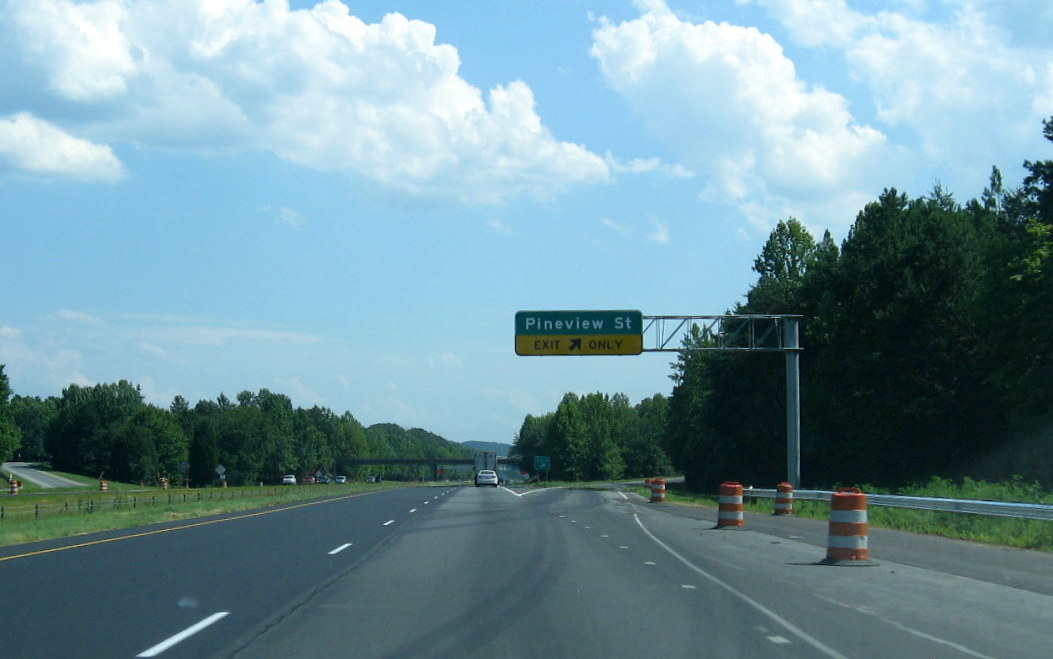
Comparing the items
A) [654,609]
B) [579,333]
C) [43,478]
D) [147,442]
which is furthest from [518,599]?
[147,442]

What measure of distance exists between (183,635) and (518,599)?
414 cm

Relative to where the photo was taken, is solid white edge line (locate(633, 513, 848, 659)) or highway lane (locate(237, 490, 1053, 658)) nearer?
solid white edge line (locate(633, 513, 848, 659))

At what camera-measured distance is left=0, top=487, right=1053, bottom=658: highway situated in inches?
370

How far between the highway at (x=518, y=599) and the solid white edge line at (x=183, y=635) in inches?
1.1

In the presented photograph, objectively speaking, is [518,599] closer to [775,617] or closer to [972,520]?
[775,617]

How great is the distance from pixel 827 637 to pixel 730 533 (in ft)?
49.5

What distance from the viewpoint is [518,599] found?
41.0ft

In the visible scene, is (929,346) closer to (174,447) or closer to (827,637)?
(827,637)

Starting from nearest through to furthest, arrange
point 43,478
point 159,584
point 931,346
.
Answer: point 159,584, point 931,346, point 43,478

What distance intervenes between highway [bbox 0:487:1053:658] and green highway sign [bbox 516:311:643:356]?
18.7m

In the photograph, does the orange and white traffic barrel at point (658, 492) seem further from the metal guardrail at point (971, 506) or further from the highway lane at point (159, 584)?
the highway lane at point (159, 584)

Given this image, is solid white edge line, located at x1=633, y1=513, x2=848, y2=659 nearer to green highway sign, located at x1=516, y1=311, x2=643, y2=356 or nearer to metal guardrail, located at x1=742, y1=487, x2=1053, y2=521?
metal guardrail, located at x1=742, y1=487, x2=1053, y2=521

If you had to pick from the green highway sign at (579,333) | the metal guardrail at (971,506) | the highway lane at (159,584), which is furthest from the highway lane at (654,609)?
the green highway sign at (579,333)

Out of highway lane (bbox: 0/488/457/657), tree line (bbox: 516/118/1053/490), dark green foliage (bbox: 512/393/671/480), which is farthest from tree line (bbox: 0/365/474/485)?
highway lane (bbox: 0/488/457/657)
